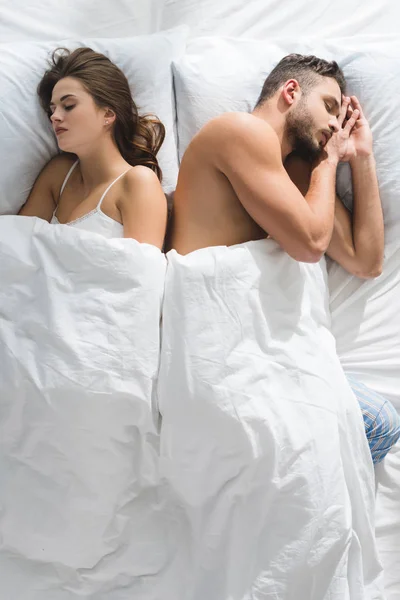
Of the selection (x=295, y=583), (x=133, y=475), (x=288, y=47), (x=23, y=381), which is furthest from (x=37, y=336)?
(x=288, y=47)

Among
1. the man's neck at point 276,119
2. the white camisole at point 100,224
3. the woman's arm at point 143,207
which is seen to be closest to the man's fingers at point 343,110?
the man's neck at point 276,119

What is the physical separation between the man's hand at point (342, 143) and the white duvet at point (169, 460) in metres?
0.44

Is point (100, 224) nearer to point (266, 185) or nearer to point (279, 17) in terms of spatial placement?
point (266, 185)

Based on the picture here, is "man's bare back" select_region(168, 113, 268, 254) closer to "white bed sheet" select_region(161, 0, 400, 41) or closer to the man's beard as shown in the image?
the man's beard

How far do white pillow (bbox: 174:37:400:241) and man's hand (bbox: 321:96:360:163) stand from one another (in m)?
0.07

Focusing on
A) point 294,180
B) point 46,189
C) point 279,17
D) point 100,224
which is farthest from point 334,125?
point 46,189

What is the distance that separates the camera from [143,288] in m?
1.38

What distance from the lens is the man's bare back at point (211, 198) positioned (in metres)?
1.46

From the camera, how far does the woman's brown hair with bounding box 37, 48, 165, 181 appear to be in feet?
5.31

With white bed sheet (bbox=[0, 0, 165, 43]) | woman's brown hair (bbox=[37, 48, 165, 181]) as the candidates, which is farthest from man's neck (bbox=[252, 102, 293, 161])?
white bed sheet (bbox=[0, 0, 165, 43])

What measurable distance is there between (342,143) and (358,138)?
0.05m

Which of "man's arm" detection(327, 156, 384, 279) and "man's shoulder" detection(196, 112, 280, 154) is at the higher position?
"man's shoulder" detection(196, 112, 280, 154)

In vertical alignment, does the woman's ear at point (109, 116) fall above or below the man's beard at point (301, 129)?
below

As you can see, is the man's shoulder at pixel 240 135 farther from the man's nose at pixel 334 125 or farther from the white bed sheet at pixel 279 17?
the white bed sheet at pixel 279 17
